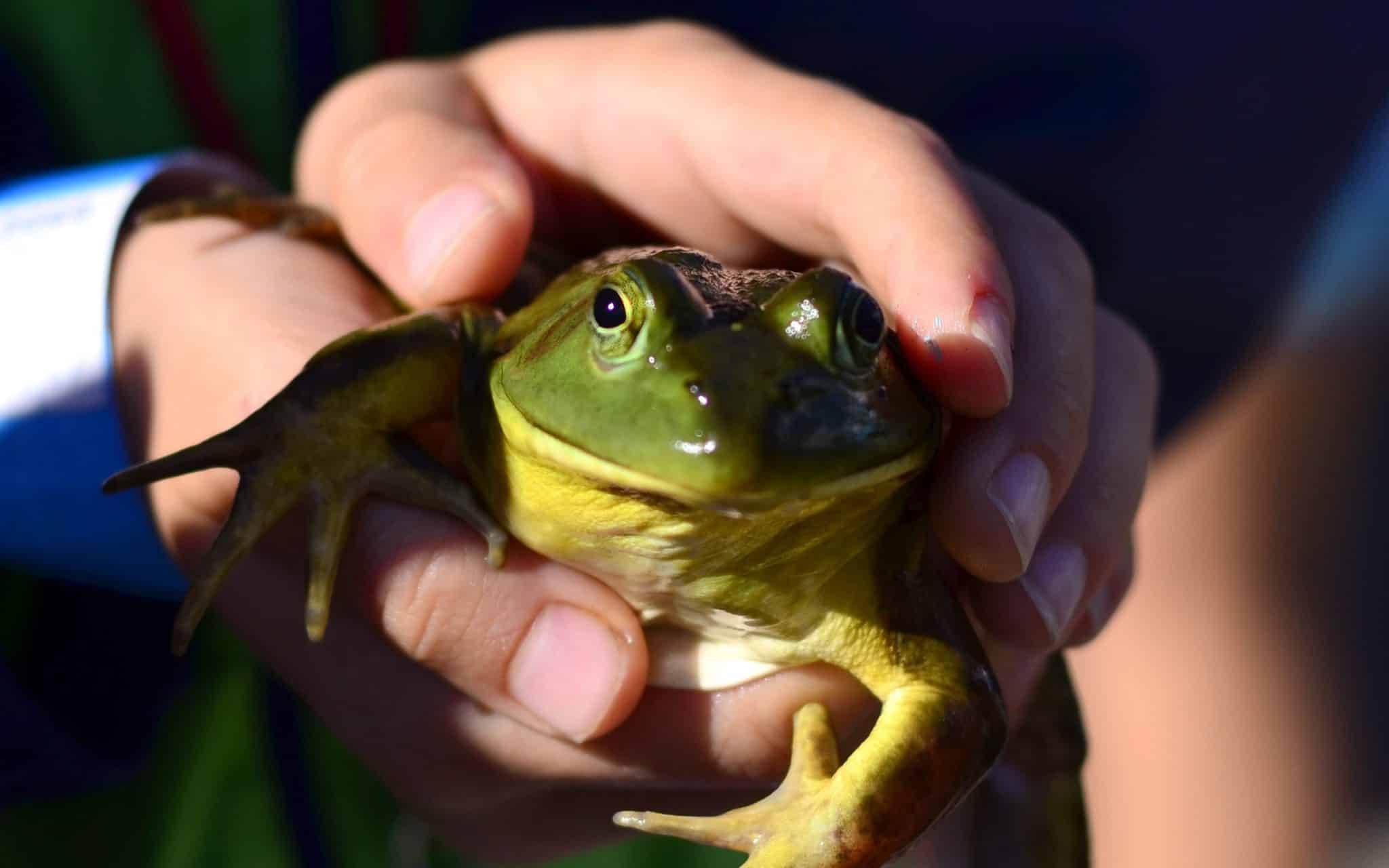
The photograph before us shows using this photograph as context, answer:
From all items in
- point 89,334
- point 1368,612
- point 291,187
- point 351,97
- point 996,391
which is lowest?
point 1368,612

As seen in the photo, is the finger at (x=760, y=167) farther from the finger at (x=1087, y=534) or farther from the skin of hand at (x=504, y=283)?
the finger at (x=1087, y=534)

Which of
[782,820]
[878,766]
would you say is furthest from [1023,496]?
[782,820]

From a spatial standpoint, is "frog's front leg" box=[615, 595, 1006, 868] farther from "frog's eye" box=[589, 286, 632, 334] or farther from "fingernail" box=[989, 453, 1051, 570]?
"frog's eye" box=[589, 286, 632, 334]

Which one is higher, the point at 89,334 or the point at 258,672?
the point at 89,334

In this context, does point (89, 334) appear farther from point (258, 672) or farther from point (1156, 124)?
point (1156, 124)

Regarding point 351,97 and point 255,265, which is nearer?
point 255,265

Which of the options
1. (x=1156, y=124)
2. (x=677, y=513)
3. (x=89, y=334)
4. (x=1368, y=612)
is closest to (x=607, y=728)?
(x=677, y=513)

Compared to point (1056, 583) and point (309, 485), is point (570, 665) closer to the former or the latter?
point (309, 485)
